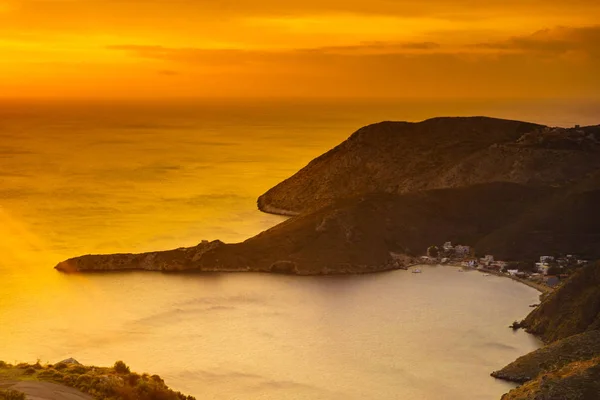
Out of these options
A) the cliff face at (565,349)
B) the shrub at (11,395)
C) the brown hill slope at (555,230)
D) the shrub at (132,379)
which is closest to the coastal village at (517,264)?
the brown hill slope at (555,230)

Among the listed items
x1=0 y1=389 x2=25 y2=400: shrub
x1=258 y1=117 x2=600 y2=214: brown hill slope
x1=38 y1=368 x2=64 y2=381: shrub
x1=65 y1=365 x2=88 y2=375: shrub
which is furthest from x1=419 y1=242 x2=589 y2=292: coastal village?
x1=0 y1=389 x2=25 y2=400: shrub

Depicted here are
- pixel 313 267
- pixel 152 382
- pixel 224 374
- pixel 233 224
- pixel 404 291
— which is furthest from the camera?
pixel 233 224

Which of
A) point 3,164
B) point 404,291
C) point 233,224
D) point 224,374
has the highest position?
point 3,164

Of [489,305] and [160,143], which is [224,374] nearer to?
[489,305]

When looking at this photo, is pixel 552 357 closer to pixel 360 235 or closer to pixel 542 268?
pixel 542 268

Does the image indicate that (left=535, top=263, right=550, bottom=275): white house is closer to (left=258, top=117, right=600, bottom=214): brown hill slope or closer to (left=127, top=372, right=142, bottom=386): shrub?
(left=258, top=117, right=600, bottom=214): brown hill slope

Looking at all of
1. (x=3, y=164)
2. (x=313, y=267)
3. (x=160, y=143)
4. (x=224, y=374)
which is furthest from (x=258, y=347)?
(x=160, y=143)

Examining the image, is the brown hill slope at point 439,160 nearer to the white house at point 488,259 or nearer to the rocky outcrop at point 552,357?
the white house at point 488,259
